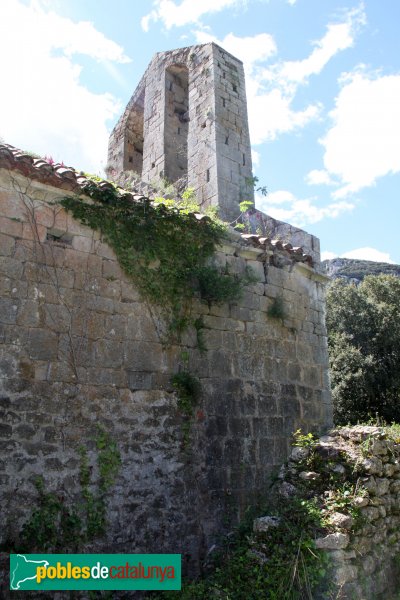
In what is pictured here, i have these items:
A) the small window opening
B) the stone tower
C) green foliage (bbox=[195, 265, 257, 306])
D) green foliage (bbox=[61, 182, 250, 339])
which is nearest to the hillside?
the stone tower

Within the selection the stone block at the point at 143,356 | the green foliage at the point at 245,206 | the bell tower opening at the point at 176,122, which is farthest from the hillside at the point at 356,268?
the stone block at the point at 143,356

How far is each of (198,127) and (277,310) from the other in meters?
4.85

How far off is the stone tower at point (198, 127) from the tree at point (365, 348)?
32.9ft

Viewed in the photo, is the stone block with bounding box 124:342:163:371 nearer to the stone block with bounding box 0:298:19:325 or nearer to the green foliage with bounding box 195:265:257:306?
the green foliage with bounding box 195:265:257:306

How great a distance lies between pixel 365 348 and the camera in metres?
19.1

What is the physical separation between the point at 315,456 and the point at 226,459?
1198mm

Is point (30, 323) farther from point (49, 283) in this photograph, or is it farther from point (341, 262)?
point (341, 262)

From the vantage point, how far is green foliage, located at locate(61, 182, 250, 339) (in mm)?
5944

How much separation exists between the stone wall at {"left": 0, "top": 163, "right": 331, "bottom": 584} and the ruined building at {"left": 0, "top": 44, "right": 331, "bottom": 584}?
0.04ft

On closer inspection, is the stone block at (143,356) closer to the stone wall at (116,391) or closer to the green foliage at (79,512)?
the stone wall at (116,391)

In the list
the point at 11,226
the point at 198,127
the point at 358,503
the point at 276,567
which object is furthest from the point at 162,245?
the point at 198,127

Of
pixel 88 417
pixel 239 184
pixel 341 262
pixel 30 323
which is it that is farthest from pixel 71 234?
pixel 341 262

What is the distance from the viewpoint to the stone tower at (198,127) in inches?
389

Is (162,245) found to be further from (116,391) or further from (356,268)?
(356,268)
